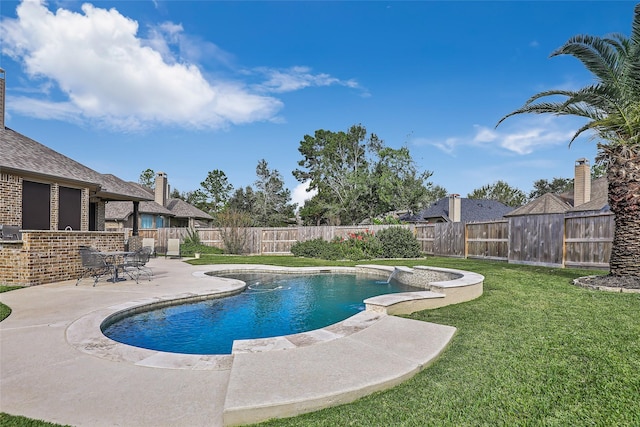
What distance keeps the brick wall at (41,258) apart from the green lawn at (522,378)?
8.67 meters

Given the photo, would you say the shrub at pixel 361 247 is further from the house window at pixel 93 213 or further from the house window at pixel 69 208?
the house window at pixel 93 213

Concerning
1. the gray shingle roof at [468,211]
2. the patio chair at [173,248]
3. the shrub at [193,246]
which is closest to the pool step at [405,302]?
the patio chair at [173,248]

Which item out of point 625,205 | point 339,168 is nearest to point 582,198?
point 625,205

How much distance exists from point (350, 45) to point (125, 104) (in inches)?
436

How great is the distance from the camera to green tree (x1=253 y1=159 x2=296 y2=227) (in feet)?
132

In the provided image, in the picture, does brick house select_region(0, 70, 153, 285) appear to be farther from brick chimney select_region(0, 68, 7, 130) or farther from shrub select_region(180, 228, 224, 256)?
shrub select_region(180, 228, 224, 256)

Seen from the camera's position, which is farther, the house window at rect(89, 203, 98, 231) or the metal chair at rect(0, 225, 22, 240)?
the house window at rect(89, 203, 98, 231)

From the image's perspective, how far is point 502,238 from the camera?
49.9 ft

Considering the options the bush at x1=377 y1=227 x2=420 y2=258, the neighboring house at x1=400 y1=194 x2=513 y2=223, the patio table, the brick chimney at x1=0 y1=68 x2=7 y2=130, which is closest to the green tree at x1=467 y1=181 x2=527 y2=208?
the neighboring house at x1=400 y1=194 x2=513 y2=223

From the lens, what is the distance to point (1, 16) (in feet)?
36.2

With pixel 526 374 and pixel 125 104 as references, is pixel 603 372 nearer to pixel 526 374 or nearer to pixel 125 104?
pixel 526 374

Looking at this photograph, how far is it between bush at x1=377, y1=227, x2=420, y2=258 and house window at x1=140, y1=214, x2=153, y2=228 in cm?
2005

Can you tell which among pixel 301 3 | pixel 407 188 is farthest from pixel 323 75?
pixel 407 188

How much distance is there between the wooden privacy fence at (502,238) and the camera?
37.1ft
